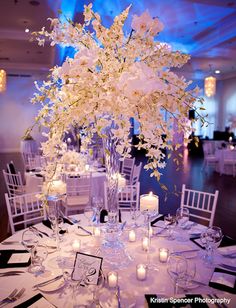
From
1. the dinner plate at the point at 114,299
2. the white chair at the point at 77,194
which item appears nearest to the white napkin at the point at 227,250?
the dinner plate at the point at 114,299

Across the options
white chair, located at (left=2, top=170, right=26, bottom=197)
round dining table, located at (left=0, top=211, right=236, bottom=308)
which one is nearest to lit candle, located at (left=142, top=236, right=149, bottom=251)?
round dining table, located at (left=0, top=211, right=236, bottom=308)

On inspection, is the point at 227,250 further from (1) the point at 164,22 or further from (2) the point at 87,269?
(1) the point at 164,22

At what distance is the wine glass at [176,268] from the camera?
160 cm

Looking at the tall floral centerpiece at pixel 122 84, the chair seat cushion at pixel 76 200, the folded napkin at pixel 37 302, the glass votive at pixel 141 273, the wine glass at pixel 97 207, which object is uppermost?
the tall floral centerpiece at pixel 122 84

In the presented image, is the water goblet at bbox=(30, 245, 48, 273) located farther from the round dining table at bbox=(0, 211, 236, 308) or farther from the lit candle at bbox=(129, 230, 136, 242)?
the lit candle at bbox=(129, 230, 136, 242)

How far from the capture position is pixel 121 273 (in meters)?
1.71

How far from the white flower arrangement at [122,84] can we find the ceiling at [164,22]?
178 inches

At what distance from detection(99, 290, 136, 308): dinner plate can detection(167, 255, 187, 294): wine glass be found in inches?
11.0

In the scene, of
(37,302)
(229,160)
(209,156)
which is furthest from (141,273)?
(209,156)

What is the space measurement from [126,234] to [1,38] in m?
7.59

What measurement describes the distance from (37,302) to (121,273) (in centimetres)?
52

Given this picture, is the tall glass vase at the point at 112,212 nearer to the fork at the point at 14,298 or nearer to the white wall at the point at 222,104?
the fork at the point at 14,298

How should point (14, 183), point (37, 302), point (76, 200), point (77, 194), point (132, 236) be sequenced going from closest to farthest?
point (37, 302), point (132, 236), point (76, 200), point (77, 194), point (14, 183)

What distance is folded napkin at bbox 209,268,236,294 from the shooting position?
158 centimetres
